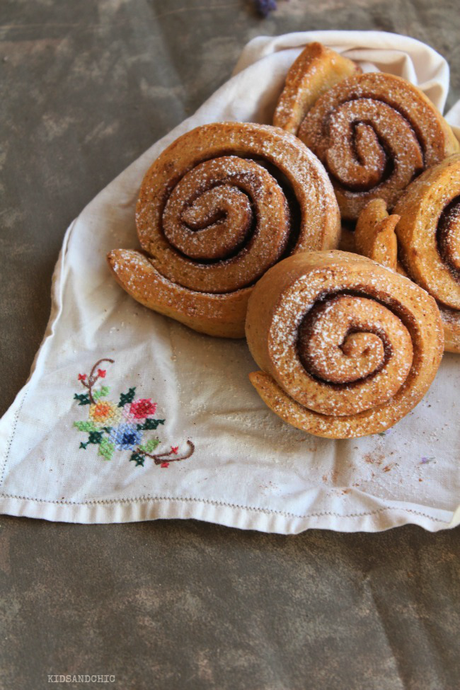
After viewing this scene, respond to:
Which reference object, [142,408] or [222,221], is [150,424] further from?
[222,221]

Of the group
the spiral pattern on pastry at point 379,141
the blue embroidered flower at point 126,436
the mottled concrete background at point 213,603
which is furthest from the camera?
the spiral pattern on pastry at point 379,141

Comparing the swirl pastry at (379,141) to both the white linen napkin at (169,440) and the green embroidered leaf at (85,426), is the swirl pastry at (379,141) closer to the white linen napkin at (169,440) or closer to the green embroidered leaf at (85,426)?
the white linen napkin at (169,440)

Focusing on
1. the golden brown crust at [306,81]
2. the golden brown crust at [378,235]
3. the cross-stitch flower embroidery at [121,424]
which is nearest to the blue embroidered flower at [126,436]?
the cross-stitch flower embroidery at [121,424]

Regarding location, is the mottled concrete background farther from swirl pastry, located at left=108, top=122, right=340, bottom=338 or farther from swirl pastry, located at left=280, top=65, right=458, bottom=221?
swirl pastry, located at left=280, top=65, right=458, bottom=221

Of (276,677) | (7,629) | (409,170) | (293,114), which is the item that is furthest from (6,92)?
(276,677)

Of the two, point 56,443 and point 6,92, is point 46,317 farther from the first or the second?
point 6,92

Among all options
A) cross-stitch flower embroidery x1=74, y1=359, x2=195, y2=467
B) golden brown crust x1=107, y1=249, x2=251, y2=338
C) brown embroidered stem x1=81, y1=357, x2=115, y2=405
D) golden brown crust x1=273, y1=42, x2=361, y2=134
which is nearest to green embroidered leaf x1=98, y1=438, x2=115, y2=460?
cross-stitch flower embroidery x1=74, y1=359, x2=195, y2=467
